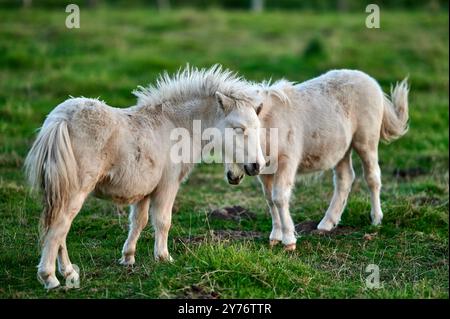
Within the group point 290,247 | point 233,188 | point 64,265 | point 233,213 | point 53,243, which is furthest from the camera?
point 233,188

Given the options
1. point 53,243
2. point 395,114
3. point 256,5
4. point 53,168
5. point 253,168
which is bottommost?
point 53,243

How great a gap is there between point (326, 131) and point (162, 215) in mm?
2396

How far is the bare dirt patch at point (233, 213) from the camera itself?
9.13 m

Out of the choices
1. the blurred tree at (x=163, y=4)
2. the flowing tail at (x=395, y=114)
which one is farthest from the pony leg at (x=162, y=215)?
the blurred tree at (x=163, y=4)

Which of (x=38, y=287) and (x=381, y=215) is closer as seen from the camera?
(x=38, y=287)

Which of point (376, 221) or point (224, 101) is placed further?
point (376, 221)

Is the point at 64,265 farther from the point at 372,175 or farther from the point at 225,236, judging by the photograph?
the point at 372,175

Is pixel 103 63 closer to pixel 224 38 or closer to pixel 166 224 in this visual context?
pixel 224 38

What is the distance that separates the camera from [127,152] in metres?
6.78

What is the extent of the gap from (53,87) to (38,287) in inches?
375

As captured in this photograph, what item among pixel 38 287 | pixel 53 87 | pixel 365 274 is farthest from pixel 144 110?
pixel 53 87

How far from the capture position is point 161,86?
295 inches

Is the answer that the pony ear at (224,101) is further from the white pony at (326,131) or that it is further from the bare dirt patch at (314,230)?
the bare dirt patch at (314,230)

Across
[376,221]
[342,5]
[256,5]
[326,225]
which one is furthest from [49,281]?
[342,5]
